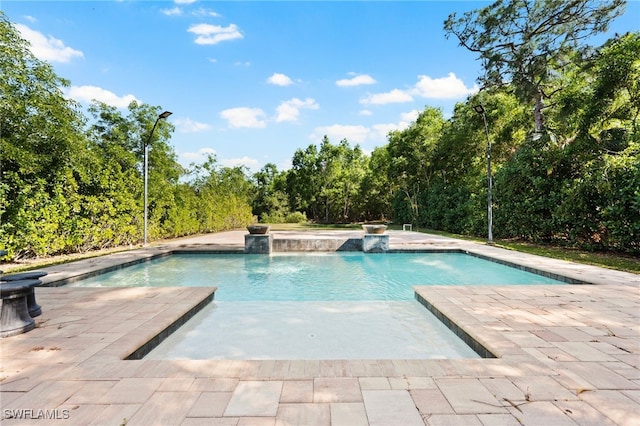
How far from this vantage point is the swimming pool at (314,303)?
3703 mm

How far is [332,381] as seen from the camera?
245 centimetres

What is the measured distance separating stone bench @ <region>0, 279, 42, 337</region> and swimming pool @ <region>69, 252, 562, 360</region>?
144cm

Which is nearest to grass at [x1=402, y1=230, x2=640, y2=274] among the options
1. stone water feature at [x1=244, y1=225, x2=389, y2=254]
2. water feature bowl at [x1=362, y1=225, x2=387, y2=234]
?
water feature bowl at [x1=362, y1=225, x2=387, y2=234]

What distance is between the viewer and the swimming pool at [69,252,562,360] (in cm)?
370

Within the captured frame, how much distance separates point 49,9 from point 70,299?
8.29 m

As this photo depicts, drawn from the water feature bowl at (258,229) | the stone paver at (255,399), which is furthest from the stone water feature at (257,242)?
the stone paver at (255,399)

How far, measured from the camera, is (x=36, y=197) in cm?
815

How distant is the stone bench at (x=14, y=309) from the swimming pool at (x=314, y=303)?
56.6 inches

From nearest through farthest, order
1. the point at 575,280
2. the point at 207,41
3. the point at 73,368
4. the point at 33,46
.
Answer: the point at 73,368 → the point at 575,280 → the point at 33,46 → the point at 207,41

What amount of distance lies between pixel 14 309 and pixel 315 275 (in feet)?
19.1

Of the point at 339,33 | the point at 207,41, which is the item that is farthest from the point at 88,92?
the point at 339,33

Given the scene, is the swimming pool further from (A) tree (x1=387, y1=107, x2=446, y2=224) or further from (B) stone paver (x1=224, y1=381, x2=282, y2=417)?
(A) tree (x1=387, y1=107, x2=446, y2=224)

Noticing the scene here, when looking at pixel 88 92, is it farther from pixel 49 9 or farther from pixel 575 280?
pixel 575 280

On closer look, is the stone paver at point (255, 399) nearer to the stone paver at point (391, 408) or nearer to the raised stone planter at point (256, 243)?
the stone paver at point (391, 408)
